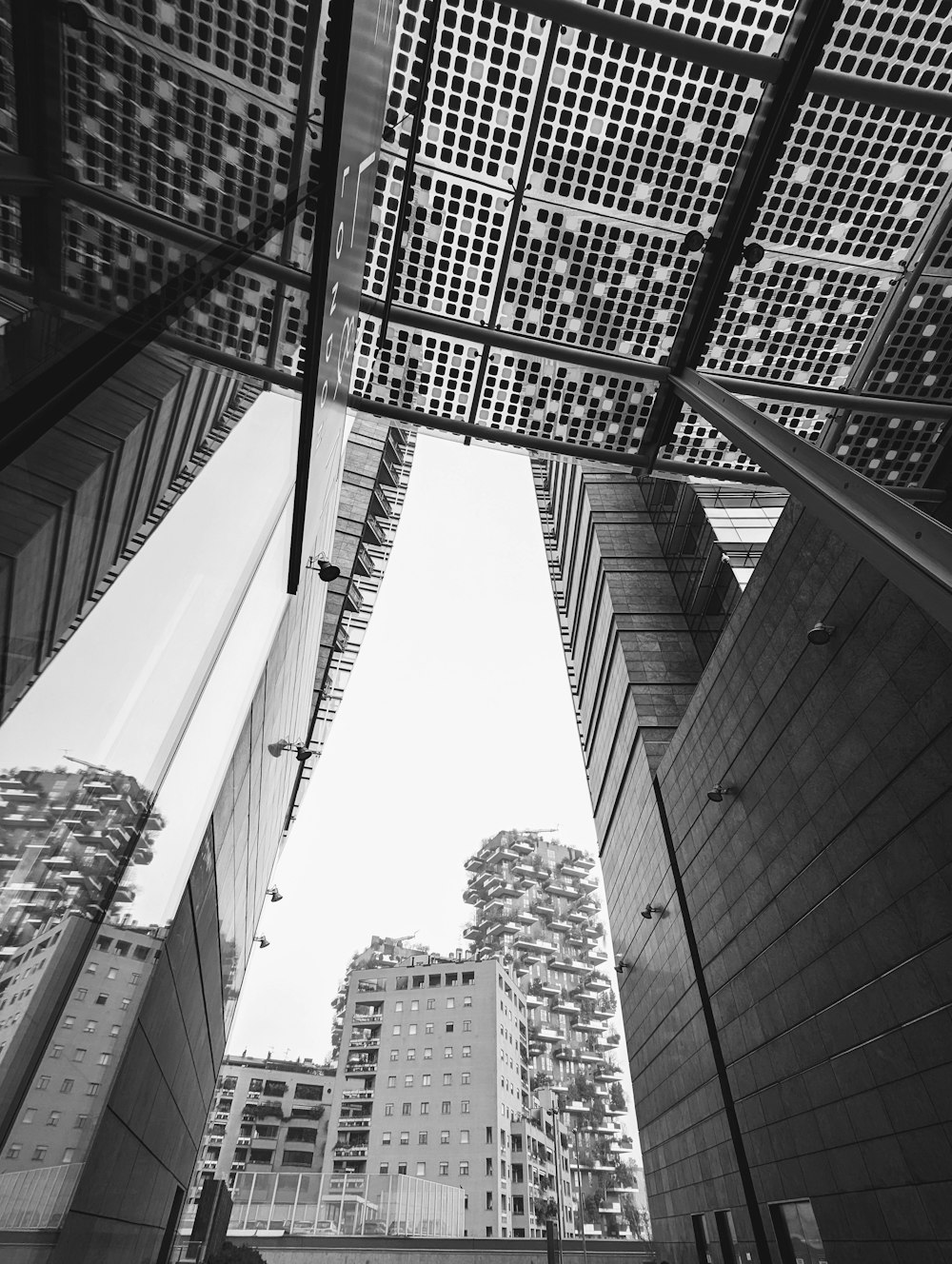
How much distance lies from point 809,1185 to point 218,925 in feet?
27.2

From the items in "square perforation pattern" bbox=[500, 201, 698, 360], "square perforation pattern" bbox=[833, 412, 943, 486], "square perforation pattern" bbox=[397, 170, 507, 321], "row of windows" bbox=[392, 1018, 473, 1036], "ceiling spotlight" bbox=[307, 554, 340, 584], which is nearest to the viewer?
"square perforation pattern" bbox=[397, 170, 507, 321]

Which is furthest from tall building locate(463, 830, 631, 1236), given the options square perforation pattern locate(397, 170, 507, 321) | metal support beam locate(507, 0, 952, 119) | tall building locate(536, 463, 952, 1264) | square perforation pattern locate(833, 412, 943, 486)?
metal support beam locate(507, 0, 952, 119)

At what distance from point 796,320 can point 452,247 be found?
137 inches

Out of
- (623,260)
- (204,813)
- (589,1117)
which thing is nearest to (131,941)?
(204,813)

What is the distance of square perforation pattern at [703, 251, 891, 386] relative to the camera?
Answer: 652cm

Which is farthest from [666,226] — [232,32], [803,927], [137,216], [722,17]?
[803,927]

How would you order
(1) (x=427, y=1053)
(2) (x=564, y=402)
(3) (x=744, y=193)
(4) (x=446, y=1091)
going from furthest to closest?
(1) (x=427, y=1053) → (4) (x=446, y=1091) → (2) (x=564, y=402) → (3) (x=744, y=193)

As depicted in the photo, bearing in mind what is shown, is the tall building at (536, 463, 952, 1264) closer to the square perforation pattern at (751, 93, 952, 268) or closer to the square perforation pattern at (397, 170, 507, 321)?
the square perforation pattern at (751, 93, 952, 268)

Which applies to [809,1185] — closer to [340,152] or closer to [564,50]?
[340,152]

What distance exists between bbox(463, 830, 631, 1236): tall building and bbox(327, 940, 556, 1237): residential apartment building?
4.92 meters

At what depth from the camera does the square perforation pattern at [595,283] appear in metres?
6.34

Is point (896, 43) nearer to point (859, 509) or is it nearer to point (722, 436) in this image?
point (722, 436)

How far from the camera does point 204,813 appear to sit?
5.05 m

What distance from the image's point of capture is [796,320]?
22.4ft
